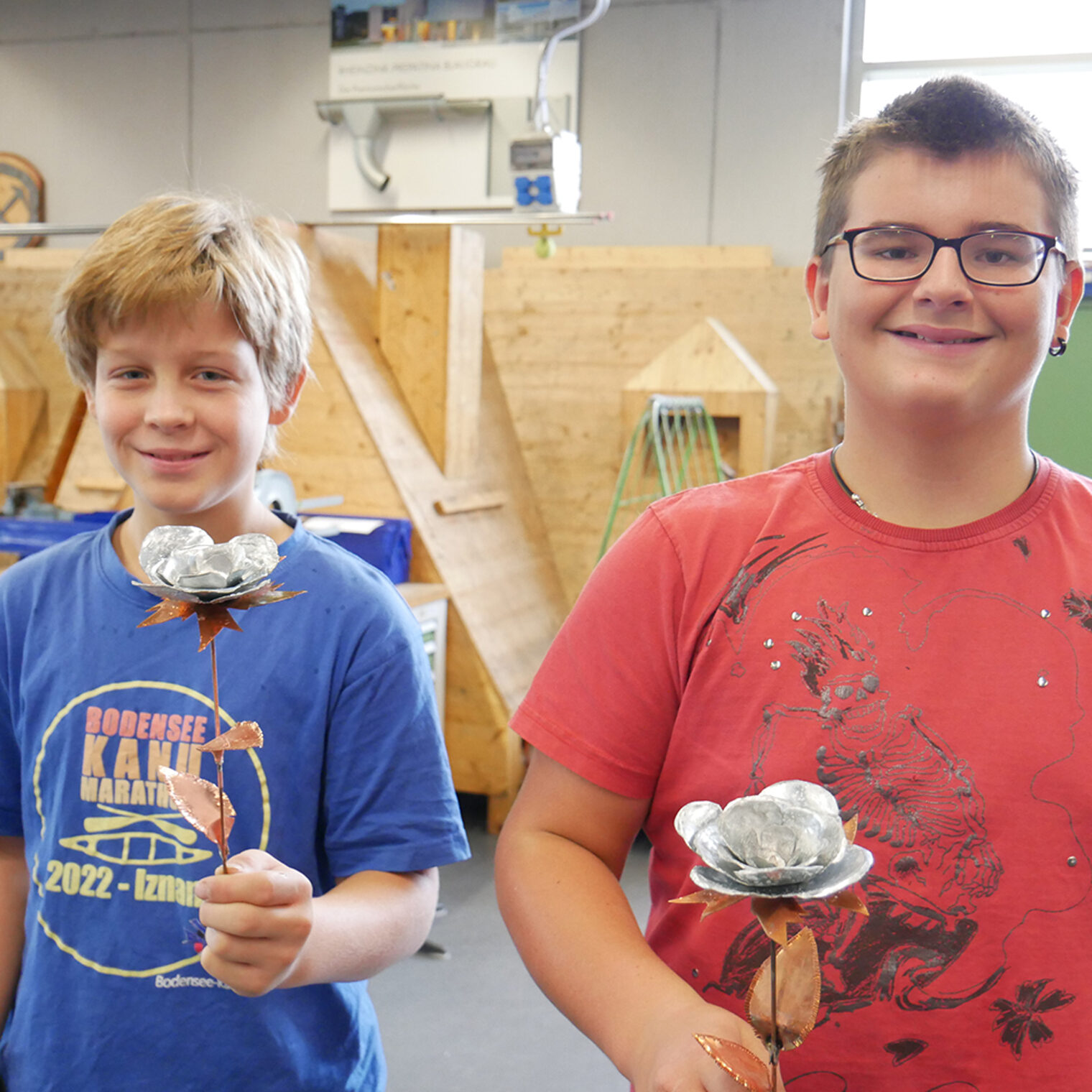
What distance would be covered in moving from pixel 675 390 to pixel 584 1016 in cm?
415

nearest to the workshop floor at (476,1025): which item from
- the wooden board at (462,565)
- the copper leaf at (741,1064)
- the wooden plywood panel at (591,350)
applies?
the wooden board at (462,565)

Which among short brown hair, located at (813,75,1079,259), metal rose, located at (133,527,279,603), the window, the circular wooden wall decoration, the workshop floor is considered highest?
the window

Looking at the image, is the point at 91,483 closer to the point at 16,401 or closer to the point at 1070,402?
the point at 16,401

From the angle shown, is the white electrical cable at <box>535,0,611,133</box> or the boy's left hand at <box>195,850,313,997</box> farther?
the white electrical cable at <box>535,0,611,133</box>

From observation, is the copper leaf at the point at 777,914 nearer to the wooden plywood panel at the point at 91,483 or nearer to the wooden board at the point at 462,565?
the wooden board at the point at 462,565

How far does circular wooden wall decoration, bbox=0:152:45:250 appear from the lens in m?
7.35

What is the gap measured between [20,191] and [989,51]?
5.94 m

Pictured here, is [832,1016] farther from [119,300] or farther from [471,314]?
[471,314]

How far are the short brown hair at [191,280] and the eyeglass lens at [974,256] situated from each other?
69 cm

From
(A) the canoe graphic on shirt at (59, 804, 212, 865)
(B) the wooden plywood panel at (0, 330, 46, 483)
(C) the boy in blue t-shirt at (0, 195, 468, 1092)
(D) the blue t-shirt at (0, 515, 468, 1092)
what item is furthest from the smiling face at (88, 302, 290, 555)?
(B) the wooden plywood panel at (0, 330, 46, 483)

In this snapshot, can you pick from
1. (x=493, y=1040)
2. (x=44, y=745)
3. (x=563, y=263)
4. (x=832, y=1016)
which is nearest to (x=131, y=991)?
(x=44, y=745)

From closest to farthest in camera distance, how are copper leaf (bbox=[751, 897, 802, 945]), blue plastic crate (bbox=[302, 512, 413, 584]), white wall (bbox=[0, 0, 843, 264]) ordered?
1. copper leaf (bbox=[751, 897, 802, 945])
2. blue plastic crate (bbox=[302, 512, 413, 584])
3. white wall (bbox=[0, 0, 843, 264])

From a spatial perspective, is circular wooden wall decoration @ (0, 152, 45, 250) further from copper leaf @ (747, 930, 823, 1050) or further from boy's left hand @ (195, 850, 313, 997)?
copper leaf @ (747, 930, 823, 1050)

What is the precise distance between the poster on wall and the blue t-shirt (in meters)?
5.58
